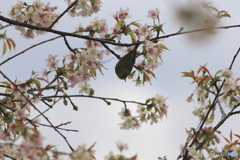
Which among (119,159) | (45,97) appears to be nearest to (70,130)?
(45,97)

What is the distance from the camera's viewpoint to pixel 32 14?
9.04 feet

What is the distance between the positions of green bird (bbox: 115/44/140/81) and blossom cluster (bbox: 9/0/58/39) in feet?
2.07

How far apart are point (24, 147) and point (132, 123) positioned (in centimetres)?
171

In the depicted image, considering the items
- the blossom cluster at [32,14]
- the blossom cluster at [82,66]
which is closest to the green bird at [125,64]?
the blossom cluster at [82,66]

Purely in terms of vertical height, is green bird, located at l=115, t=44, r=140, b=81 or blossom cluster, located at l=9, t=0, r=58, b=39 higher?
blossom cluster, located at l=9, t=0, r=58, b=39

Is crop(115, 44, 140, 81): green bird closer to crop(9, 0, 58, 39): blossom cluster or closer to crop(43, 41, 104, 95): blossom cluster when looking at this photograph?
crop(43, 41, 104, 95): blossom cluster

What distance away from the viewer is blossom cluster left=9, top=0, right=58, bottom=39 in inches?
108

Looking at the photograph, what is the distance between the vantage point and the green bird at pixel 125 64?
264cm

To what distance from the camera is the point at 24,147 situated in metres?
1.31

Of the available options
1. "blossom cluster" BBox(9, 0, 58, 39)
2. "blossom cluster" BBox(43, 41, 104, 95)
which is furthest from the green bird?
"blossom cluster" BBox(9, 0, 58, 39)

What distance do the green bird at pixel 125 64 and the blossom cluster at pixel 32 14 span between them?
0.63 metres

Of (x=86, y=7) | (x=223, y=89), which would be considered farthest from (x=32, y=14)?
(x=223, y=89)

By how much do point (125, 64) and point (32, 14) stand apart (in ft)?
2.29

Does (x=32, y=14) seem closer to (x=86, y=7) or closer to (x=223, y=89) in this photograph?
(x=86, y=7)
